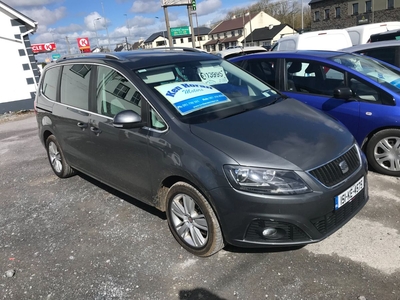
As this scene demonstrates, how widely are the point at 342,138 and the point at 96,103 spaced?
2.64 meters

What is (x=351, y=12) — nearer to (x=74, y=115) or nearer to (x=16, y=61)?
(x=16, y=61)

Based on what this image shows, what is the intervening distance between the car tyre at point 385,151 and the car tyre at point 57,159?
4.35m

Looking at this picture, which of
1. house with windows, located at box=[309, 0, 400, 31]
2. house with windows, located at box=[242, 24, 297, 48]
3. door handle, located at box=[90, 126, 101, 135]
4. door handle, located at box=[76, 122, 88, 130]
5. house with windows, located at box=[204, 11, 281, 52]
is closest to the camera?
door handle, located at box=[90, 126, 101, 135]

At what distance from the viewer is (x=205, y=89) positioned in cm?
349

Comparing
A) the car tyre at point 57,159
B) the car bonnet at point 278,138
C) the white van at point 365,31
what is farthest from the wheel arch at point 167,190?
the white van at point 365,31

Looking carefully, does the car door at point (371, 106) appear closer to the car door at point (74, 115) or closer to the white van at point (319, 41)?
the car door at point (74, 115)

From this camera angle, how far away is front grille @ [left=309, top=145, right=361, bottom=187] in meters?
2.64

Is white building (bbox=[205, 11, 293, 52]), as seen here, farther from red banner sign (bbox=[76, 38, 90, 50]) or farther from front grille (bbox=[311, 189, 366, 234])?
front grille (bbox=[311, 189, 366, 234])

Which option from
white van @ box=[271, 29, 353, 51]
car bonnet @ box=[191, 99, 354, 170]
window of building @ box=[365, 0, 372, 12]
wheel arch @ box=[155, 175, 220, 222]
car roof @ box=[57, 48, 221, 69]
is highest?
window of building @ box=[365, 0, 372, 12]

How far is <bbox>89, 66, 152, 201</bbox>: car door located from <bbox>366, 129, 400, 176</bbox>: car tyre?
3006 mm

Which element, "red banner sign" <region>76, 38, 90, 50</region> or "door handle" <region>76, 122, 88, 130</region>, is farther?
"red banner sign" <region>76, 38, 90, 50</region>

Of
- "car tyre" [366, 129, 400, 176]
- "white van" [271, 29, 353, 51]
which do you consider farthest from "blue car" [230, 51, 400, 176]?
"white van" [271, 29, 353, 51]

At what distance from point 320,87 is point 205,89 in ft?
7.44

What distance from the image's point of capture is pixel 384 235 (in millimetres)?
3195
